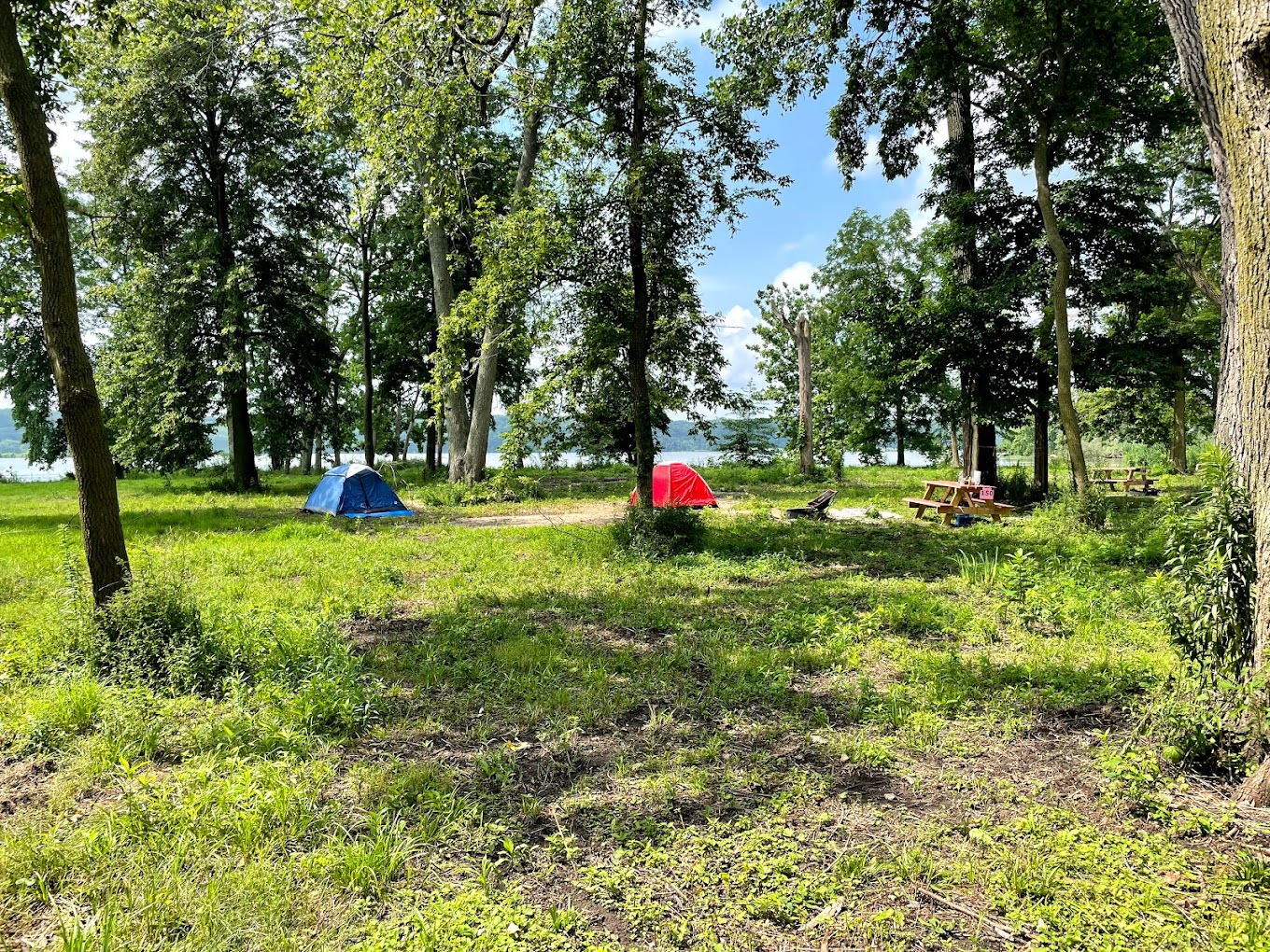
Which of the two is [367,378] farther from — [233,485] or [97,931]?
[97,931]

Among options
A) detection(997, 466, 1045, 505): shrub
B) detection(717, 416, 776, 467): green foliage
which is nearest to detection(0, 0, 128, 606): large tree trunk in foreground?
detection(997, 466, 1045, 505): shrub

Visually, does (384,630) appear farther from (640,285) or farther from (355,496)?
(355,496)

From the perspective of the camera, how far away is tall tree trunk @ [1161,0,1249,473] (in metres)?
3.82

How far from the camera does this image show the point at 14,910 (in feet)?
9.05

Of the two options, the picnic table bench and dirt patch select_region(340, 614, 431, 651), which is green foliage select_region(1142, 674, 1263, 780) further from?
the picnic table bench

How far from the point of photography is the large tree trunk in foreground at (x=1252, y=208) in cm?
329

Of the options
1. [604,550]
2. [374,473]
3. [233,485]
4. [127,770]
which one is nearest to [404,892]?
[127,770]

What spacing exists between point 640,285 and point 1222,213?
7095 millimetres

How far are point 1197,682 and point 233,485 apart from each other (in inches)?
876

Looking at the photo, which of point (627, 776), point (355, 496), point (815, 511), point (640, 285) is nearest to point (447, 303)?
point (355, 496)

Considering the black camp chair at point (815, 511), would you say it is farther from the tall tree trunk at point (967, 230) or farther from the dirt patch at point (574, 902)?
the dirt patch at point (574, 902)

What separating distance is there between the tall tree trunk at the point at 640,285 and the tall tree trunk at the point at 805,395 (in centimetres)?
1021

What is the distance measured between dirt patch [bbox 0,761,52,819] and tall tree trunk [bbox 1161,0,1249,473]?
6.88 m

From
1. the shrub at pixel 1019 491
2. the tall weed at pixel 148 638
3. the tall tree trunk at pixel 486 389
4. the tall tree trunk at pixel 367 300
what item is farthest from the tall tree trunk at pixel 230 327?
the shrub at pixel 1019 491
